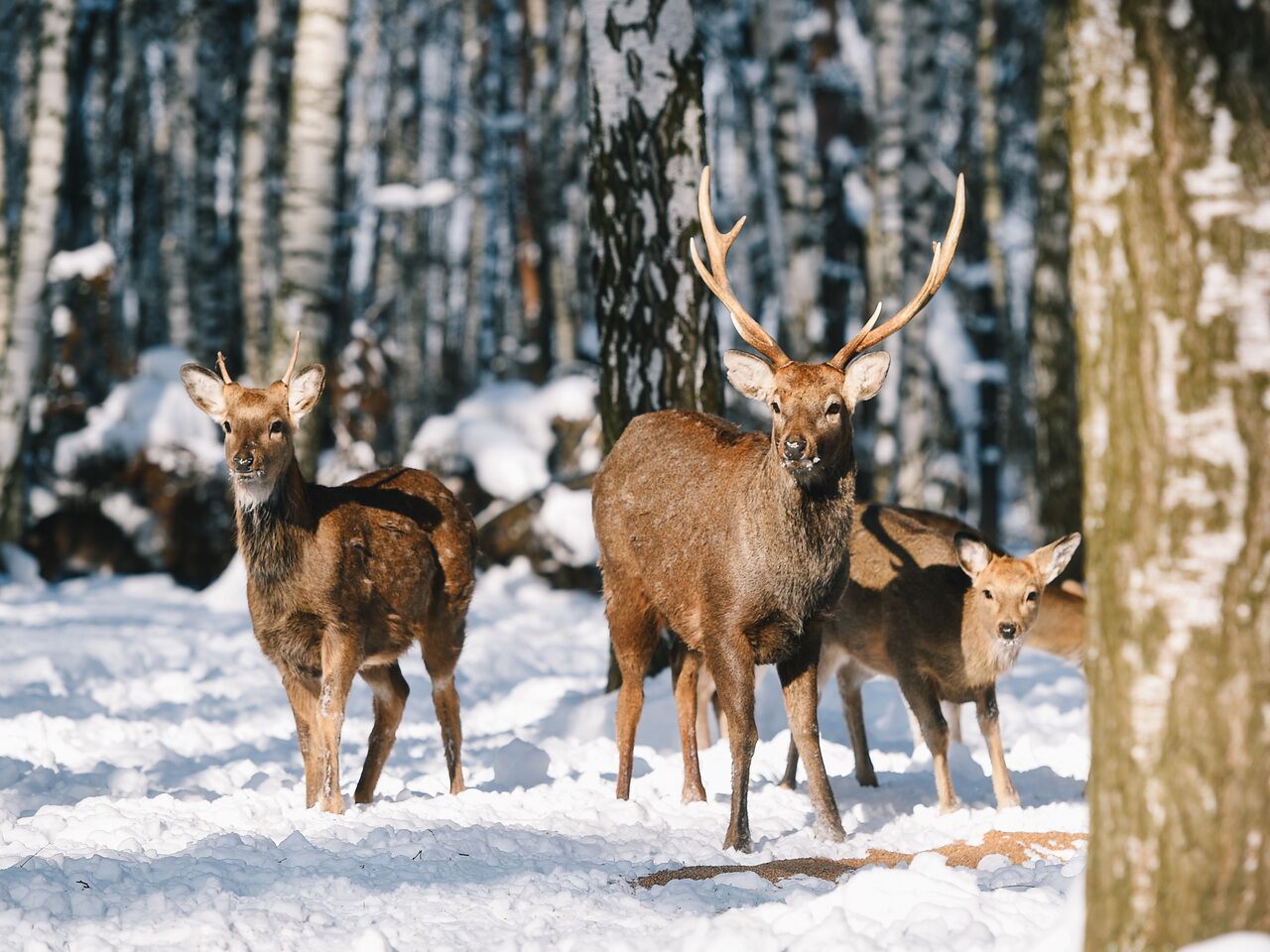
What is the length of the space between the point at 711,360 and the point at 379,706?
2858mm

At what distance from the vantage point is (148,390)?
16.5 meters

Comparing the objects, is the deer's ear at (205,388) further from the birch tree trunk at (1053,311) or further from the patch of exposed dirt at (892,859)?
the birch tree trunk at (1053,311)

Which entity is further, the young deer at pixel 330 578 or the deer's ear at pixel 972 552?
the deer's ear at pixel 972 552

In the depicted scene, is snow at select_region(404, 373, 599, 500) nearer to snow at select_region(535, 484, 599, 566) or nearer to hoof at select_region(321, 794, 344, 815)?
snow at select_region(535, 484, 599, 566)

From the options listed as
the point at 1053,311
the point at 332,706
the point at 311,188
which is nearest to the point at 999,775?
the point at 332,706

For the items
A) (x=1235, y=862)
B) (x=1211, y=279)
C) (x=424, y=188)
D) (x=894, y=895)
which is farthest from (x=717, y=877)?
(x=424, y=188)

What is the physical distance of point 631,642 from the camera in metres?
6.87

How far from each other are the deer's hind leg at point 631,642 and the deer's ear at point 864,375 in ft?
4.86

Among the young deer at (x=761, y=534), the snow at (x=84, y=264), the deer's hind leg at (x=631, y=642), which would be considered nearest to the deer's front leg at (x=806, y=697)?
the young deer at (x=761, y=534)

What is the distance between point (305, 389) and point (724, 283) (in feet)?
6.89

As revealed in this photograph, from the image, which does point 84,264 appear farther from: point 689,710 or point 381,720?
point 689,710

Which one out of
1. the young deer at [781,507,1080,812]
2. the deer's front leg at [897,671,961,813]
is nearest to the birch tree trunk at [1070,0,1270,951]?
the deer's front leg at [897,671,961,813]

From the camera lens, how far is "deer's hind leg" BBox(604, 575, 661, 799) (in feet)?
22.1

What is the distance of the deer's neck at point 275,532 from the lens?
641 cm
